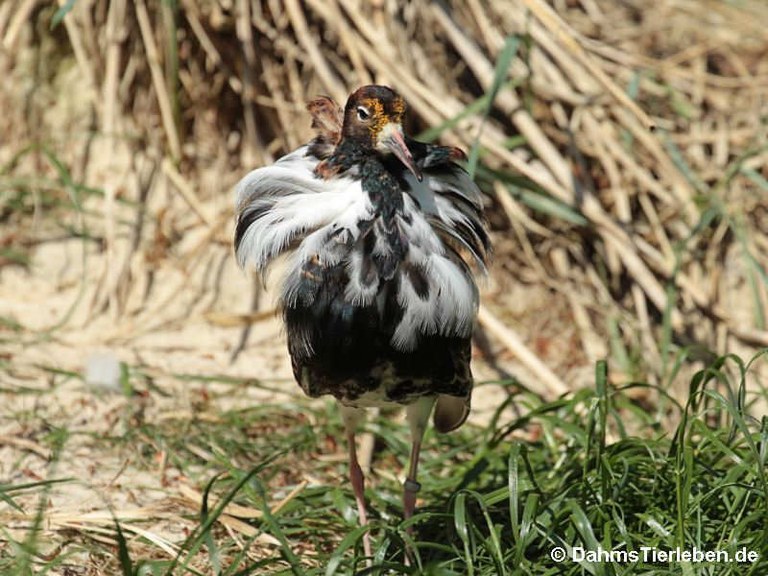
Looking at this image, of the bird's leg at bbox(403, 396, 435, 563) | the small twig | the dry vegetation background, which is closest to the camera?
the bird's leg at bbox(403, 396, 435, 563)

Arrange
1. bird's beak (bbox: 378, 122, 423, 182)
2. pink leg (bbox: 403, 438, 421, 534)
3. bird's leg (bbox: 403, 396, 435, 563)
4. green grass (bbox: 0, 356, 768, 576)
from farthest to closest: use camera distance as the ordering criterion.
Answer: pink leg (bbox: 403, 438, 421, 534), bird's leg (bbox: 403, 396, 435, 563), bird's beak (bbox: 378, 122, 423, 182), green grass (bbox: 0, 356, 768, 576)

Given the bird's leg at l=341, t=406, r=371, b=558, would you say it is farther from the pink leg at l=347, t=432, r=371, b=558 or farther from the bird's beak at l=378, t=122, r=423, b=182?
the bird's beak at l=378, t=122, r=423, b=182

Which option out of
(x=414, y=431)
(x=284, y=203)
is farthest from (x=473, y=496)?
(x=284, y=203)

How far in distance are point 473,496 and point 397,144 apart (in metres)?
0.92

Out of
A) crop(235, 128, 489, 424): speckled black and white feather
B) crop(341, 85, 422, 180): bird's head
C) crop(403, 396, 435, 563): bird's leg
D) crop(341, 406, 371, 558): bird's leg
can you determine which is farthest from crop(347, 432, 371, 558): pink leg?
crop(341, 85, 422, 180): bird's head

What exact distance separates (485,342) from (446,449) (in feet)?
2.36

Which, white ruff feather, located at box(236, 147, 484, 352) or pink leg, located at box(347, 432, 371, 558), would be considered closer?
white ruff feather, located at box(236, 147, 484, 352)

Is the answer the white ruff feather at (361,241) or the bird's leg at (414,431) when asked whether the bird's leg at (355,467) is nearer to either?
the bird's leg at (414,431)

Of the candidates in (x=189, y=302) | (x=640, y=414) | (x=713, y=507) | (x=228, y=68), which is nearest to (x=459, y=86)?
(x=228, y=68)

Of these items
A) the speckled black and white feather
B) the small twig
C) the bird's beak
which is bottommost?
the speckled black and white feather

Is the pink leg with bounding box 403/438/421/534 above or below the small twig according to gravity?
below

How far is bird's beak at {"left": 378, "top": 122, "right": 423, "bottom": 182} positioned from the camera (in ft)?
8.77

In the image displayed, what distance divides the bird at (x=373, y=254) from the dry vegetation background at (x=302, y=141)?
135cm

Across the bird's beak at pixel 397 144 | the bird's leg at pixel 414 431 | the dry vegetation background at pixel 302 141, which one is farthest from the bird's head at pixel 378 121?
the dry vegetation background at pixel 302 141
